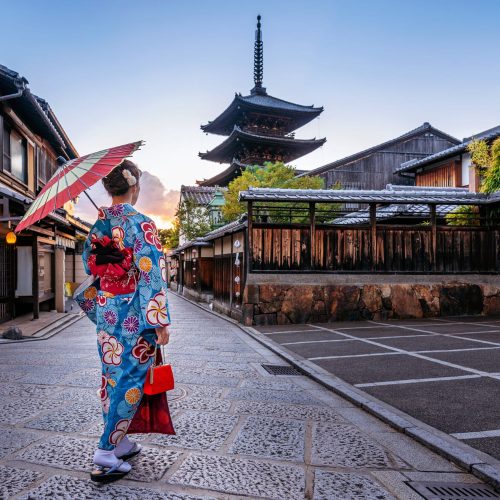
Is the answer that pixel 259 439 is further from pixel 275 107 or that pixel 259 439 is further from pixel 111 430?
pixel 275 107

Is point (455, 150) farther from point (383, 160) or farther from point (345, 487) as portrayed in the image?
point (345, 487)

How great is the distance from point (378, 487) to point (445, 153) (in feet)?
71.9

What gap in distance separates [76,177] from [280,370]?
483 cm

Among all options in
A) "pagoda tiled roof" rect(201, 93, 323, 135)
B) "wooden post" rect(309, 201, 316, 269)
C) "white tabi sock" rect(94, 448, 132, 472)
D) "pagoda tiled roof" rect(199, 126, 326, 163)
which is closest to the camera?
"white tabi sock" rect(94, 448, 132, 472)

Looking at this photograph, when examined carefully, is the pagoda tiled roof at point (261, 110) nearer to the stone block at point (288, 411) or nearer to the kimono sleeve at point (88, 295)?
the stone block at point (288, 411)

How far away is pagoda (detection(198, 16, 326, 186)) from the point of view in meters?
33.7

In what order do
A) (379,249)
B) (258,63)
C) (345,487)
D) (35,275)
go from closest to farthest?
(345,487) < (35,275) < (379,249) < (258,63)

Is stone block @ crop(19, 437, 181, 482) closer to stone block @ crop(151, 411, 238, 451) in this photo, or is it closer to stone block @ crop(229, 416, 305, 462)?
stone block @ crop(151, 411, 238, 451)

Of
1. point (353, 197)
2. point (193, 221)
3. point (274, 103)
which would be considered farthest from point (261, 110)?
point (353, 197)

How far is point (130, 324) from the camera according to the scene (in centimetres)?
319

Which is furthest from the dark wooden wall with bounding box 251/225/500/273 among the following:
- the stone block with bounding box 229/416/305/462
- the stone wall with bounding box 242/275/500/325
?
the stone block with bounding box 229/416/305/462

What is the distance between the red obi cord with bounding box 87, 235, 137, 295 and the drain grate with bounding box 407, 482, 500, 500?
245cm

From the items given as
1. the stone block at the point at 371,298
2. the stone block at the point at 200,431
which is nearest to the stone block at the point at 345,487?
the stone block at the point at 200,431

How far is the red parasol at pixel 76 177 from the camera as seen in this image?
3.37m
